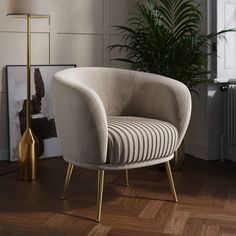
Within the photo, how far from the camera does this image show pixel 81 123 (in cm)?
223

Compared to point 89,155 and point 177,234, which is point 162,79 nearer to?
point 89,155

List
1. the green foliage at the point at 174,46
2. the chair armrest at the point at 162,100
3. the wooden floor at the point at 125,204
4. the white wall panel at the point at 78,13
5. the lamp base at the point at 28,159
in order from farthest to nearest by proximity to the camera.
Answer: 1. the white wall panel at the point at 78,13
2. the green foliage at the point at 174,46
3. the lamp base at the point at 28,159
4. the chair armrest at the point at 162,100
5. the wooden floor at the point at 125,204

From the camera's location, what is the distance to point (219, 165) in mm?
3424

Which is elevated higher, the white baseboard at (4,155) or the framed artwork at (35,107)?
the framed artwork at (35,107)

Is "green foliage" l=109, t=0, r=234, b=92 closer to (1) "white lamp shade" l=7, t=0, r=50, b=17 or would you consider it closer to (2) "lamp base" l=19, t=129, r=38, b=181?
(1) "white lamp shade" l=7, t=0, r=50, b=17

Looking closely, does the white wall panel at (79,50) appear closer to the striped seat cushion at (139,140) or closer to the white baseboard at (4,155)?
the white baseboard at (4,155)

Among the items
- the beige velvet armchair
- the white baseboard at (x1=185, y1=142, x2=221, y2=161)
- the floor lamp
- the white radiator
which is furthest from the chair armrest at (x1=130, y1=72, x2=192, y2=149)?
the white baseboard at (x1=185, y1=142, x2=221, y2=161)

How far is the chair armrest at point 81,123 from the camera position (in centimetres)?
218

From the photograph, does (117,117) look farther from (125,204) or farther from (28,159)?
(28,159)

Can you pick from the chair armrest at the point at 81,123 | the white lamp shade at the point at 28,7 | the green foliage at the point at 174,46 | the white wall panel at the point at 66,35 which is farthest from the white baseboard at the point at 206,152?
the white lamp shade at the point at 28,7

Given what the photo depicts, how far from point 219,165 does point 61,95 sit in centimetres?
157

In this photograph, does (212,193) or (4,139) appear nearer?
(212,193)

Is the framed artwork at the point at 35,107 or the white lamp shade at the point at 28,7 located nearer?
the white lamp shade at the point at 28,7

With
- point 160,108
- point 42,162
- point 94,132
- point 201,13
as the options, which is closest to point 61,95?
point 94,132
